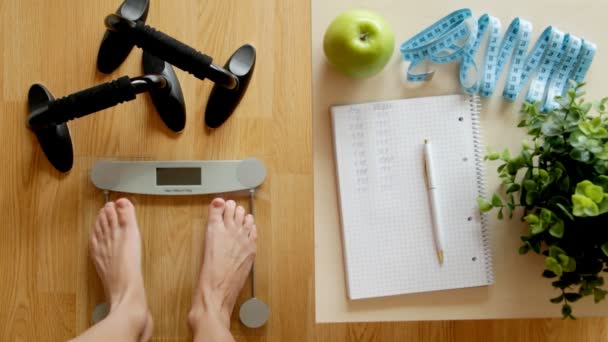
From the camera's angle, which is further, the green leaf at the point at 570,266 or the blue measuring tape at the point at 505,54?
the blue measuring tape at the point at 505,54

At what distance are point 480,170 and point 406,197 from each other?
13 cm

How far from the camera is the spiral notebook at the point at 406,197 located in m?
0.82

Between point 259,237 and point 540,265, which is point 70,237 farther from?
point 540,265

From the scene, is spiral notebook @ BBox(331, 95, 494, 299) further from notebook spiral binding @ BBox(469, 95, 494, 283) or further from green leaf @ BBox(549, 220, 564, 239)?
green leaf @ BBox(549, 220, 564, 239)

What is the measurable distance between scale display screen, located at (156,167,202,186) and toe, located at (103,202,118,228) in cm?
9

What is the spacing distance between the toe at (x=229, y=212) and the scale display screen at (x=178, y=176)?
0.20 ft

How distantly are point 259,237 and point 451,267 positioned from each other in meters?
0.32

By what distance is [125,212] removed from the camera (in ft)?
2.76

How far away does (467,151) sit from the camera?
0.83 m

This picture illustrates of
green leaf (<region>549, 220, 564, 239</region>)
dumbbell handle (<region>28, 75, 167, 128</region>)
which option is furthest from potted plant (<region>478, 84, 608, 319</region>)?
dumbbell handle (<region>28, 75, 167, 128</region>)

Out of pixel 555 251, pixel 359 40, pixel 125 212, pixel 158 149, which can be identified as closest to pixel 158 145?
pixel 158 149

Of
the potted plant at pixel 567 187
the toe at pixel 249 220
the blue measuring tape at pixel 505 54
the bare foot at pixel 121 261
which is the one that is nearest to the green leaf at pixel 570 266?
the potted plant at pixel 567 187

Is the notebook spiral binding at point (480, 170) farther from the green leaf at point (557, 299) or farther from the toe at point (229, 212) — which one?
the toe at point (229, 212)

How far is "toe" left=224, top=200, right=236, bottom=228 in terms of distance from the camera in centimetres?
85
